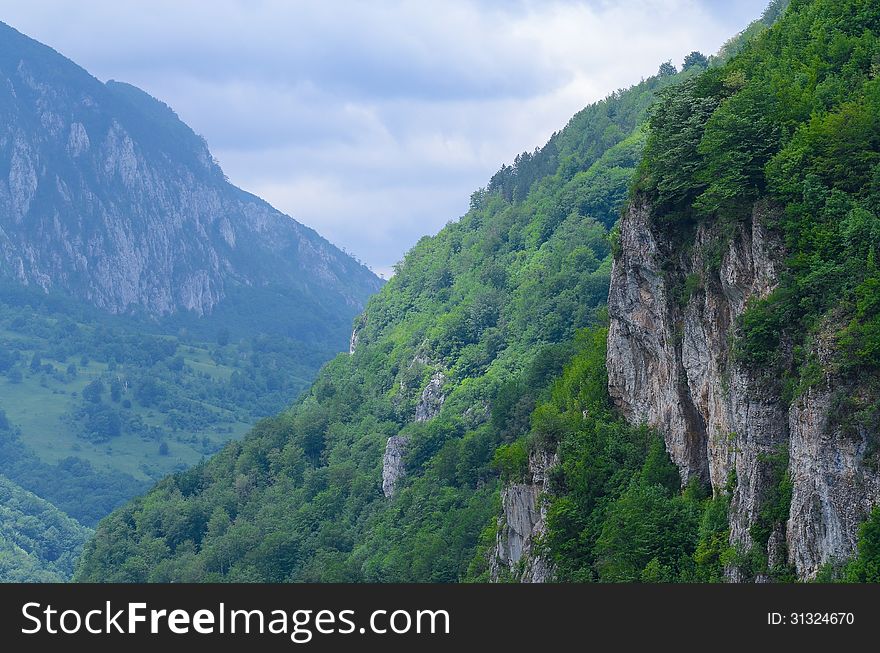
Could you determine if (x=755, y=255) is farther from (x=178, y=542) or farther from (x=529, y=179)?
(x=529, y=179)

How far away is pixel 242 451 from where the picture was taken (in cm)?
17425

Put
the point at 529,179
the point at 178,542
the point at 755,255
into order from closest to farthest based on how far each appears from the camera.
Answer: the point at 755,255 → the point at 178,542 → the point at 529,179

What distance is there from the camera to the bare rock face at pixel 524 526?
71750 millimetres

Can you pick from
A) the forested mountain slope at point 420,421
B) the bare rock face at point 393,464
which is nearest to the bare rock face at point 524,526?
the forested mountain slope at point 420,421

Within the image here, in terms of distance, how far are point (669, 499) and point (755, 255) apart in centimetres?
1254

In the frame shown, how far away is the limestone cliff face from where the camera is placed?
1823 inches

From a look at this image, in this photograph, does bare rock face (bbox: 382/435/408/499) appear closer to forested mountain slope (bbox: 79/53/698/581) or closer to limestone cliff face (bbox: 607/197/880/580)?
forested mountain slope (bbox: 79/53/698/581)

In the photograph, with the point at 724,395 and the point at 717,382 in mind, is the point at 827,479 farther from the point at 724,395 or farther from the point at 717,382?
the point at 717,382

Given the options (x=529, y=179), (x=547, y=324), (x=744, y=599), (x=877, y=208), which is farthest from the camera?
(x=529, y=179)

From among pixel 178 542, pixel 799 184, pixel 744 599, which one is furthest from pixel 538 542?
pixel 178 542

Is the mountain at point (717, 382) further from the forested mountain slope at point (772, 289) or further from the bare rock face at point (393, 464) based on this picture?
the bare rock face at point (393, 464)

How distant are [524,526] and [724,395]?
23.9 m

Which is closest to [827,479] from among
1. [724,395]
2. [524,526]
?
[724,395]

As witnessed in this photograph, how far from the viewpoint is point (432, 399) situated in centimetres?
14400
